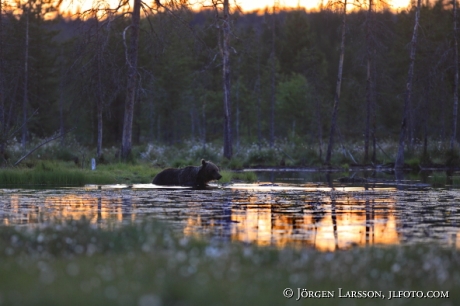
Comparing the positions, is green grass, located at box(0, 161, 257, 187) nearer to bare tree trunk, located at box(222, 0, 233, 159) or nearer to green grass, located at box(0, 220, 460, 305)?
bare tree trunk, located at box(222, 0, 233, 159)

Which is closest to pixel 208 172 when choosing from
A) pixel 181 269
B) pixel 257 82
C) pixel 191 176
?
pixel 191 176

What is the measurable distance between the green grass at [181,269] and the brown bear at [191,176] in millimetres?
13601

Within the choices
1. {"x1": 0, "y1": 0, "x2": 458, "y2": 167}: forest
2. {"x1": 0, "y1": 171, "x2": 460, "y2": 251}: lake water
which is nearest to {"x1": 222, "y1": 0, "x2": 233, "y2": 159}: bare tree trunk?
{"x1": 0, "y1": 0, "x2": 458, "y2": 167}: forest

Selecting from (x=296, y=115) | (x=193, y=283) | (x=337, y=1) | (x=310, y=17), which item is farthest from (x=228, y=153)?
(x=310, y=17)

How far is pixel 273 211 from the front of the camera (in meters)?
15.7

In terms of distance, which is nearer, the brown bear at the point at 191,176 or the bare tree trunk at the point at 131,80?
the brown bear at the point at 191,176

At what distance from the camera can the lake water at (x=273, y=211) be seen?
11883 mm

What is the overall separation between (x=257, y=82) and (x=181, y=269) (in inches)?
2253

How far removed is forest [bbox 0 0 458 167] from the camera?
43188 millimetres

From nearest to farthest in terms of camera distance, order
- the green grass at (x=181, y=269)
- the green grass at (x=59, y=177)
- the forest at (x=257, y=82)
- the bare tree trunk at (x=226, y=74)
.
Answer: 1. the green grass at (x=181, y=269)
2. the green grass at (x=59, y=177)
3. the bare tree trunk at (x=226, y=74)
4. the forest at (x=257, y=82)

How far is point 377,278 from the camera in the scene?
26.6 feet

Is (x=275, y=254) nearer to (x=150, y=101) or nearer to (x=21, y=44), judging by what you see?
(x=21, y=44)

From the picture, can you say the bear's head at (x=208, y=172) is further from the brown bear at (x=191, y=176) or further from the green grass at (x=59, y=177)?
the green grass at (x=59, y=177)

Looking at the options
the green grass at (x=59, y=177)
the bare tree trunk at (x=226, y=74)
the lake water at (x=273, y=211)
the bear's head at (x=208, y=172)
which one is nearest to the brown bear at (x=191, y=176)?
the bear's head at (x=208, y=172)
